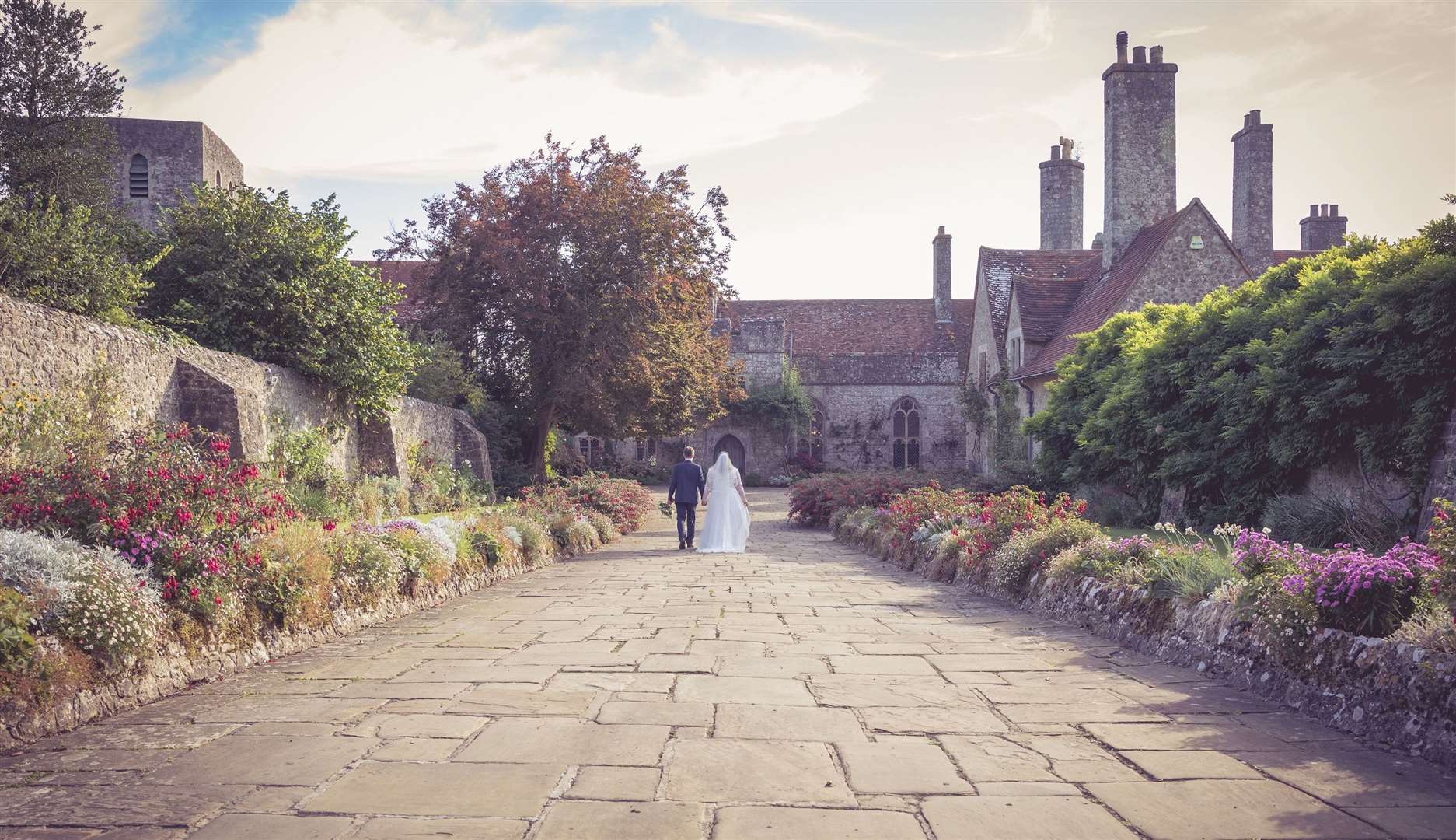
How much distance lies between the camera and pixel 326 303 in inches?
523

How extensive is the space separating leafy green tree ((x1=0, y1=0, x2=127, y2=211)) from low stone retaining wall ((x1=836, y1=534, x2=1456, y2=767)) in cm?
2177

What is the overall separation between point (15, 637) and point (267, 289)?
9414mm

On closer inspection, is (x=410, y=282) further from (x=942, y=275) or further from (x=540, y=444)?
(x=942, y=275)

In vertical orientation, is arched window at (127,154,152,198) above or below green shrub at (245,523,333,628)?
above

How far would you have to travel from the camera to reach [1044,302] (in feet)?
92.6

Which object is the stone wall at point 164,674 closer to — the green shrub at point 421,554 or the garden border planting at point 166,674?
the garden border planting at point 166,674

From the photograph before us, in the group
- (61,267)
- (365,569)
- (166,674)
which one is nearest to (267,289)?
(61,267)

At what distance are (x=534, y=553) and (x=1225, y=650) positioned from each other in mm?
8554

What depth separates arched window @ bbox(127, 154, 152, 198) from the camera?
121 ft

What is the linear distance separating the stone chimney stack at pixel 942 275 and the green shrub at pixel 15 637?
46.1 m

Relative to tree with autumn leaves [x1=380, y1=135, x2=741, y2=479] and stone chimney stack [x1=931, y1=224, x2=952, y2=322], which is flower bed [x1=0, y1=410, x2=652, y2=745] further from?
stone chimney stack [x1=931, y1=224, x2=952, y2=322]

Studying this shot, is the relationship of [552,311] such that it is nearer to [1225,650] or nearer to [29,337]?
[29,337]

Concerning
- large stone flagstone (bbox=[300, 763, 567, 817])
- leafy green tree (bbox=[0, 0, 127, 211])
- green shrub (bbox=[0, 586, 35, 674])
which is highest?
leafy green tree (bbox=[0, 0, 127, 211])

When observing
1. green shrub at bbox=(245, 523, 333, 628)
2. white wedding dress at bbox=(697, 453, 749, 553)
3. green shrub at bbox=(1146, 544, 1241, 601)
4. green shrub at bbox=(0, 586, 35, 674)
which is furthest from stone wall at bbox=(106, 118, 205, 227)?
green shrub at bbox=(1146, 544, 1241, 601)
